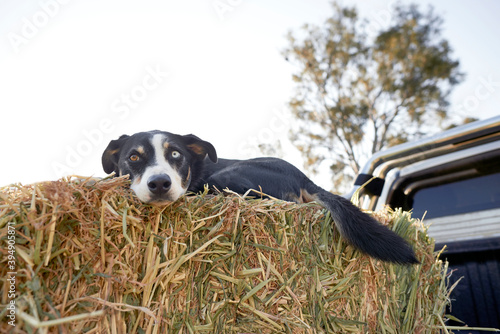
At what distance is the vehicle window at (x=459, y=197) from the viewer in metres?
3.24

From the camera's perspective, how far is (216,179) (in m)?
3.09

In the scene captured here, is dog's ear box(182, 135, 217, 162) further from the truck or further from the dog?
the truck

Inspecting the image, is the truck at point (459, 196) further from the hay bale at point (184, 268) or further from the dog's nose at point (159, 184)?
the dog's nose at point (159, 184)

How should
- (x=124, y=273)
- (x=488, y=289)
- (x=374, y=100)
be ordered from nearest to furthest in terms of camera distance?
(x=124, y=273) < (x=488, y=289) < (x=374, y=100)

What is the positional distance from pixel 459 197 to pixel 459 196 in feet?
0.04

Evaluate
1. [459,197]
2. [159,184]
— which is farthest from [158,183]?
[459,197]

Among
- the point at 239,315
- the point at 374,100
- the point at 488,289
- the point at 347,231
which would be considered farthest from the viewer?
the point at 374,100

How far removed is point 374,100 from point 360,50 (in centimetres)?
307

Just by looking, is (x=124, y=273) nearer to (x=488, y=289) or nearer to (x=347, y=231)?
(x=347, y=231)

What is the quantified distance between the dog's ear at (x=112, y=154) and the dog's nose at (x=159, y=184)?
3.92 ft

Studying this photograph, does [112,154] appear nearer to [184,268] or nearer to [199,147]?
[199,147]

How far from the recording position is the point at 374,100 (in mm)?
19875

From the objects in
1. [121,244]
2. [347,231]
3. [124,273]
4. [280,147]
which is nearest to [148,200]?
[121,244]

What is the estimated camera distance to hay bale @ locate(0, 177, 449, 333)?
1500 millimetres
